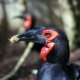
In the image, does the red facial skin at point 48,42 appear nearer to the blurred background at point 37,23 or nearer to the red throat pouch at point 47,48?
the red throat pouch at point 47,48

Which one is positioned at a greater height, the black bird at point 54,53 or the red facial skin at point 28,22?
the black bird at point 54,53

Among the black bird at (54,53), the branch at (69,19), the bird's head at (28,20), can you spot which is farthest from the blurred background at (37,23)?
the black bird at (54,53)

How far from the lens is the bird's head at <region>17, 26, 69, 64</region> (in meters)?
1.92

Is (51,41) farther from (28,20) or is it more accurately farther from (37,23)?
(37,23)

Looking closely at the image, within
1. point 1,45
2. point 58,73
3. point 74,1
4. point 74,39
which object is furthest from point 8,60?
point 58,73

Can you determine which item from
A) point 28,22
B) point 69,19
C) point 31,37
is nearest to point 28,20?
point 28,22

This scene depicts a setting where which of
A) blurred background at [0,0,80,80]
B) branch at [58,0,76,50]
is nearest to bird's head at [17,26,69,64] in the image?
blurred background at [0,0,80,80]

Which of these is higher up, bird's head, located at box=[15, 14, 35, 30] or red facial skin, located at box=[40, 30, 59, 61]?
red facial skin, located at box=[40, 30, 59, 61]

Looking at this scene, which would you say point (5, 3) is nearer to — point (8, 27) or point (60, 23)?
point (8, 27)

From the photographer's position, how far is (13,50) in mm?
4434

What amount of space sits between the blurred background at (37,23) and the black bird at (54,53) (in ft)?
4.16

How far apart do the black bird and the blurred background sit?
49.9 inches

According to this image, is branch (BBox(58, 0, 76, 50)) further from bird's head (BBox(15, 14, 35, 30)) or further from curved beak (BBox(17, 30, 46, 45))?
→ curved beak (BBox(17, 30, 46, 45))

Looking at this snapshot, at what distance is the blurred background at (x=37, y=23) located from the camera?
366 cm
